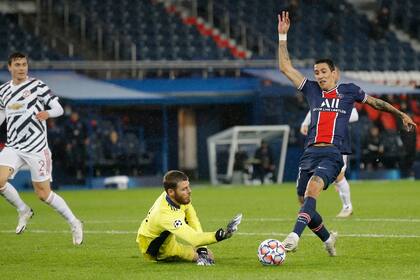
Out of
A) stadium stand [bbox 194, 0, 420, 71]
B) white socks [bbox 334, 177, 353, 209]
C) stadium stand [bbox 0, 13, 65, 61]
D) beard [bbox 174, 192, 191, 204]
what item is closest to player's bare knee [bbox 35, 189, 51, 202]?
beard [bbox 174, 192, 191, 204]

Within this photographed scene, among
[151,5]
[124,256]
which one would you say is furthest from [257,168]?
[124,256]

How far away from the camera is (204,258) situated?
40.4ft

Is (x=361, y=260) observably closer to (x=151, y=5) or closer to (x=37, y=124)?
(x=37, y=124)

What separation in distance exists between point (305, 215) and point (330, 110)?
1482mm

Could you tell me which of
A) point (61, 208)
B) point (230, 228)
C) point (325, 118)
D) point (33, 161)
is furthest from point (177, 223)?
point (33, 161)

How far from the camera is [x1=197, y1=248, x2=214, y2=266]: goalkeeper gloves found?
12.3 m

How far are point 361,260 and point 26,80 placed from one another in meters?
5.42

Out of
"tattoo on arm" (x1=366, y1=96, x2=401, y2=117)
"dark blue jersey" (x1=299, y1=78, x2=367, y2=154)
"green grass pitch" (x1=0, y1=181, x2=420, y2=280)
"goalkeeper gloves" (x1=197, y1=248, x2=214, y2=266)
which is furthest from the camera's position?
"tattoo on arm" (x1=366, y1=96, x2=401, y2=117)

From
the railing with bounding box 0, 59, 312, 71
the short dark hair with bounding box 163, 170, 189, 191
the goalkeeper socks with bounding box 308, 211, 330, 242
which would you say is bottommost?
the railing with bounding box 0, 59, 312, 71

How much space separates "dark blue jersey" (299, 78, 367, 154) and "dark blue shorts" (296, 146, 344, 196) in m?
0.12

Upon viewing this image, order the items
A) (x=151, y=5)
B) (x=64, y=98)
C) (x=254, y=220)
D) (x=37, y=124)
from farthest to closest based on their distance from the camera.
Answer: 1. (x=151, y=5)
2. (x=64, y=98)
3. (x=254, y=220)
4. (x=37, y=124)

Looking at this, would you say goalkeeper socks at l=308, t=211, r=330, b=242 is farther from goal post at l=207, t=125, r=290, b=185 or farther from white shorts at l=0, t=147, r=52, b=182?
goal post at l=207, t=125, r=290, b=185

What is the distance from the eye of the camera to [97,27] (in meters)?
38.6

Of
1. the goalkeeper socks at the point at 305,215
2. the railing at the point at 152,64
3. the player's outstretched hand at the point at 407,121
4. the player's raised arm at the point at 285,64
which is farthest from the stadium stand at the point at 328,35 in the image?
the goalkeeper socks at the point at 305,215
